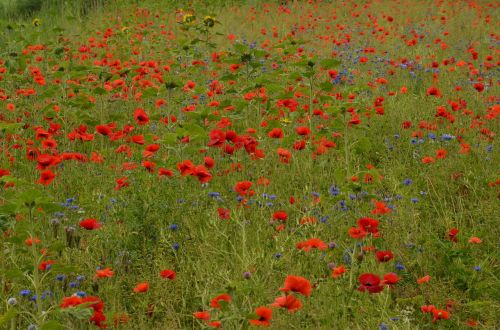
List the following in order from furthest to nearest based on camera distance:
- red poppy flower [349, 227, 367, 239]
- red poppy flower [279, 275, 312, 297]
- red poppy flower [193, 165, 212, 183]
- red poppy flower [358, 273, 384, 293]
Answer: red poppy flower [193, 165, 212, 183] < red poppy flower [349, 227, 367, 239] < red poppy flower [358, 273, 384, 293] < red poppy flower [279, 275, 312, 297]

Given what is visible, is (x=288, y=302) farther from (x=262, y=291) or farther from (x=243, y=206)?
(x=243, y=206)

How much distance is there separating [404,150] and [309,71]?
861 millimetres

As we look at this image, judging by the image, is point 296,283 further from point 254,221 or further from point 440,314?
point 254,221

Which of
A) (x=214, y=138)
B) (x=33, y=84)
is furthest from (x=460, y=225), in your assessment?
(x=33, y=84)

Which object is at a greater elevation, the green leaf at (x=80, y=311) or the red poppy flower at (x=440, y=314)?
the green leaf at (x=80, y=311)

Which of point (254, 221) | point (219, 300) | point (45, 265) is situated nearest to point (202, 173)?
point (254, 221)

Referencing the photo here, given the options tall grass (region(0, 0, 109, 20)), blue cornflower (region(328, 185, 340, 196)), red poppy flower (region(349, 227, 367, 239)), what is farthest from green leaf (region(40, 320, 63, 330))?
tall grass (region(0, 0, 109, 20))

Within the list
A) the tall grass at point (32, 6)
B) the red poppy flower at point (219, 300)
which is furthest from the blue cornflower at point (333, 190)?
the tall grass at point (32, 6)

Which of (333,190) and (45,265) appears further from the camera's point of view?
(333,190)

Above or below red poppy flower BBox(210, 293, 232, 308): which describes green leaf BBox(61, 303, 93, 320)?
above

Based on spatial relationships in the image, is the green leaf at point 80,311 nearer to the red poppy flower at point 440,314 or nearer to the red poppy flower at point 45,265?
the red poppy flower at point 45,265

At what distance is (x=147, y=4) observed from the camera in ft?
32.9

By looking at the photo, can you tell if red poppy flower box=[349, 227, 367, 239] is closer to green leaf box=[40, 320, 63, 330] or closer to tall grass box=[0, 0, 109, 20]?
green leaf box=[40, 320, 63, 330]

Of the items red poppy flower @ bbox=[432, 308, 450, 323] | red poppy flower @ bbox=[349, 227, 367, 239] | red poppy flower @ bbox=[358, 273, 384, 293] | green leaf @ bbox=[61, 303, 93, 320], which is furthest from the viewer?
red poppy flower @ bbox=[349, 227, 367, 239]
